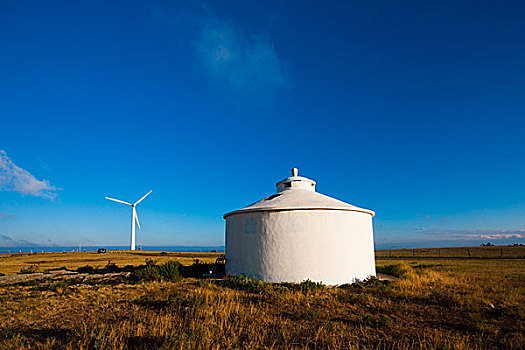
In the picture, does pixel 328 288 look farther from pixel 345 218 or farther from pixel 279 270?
pixel 345 218

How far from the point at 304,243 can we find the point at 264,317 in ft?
18.4

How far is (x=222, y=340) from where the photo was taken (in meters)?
6.61

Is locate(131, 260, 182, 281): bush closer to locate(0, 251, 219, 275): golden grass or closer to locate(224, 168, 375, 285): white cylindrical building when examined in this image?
locate(224, 168, 375, 285): white cylindrical building

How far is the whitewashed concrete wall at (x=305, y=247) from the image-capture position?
534 inches

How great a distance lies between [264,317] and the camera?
27.7ft

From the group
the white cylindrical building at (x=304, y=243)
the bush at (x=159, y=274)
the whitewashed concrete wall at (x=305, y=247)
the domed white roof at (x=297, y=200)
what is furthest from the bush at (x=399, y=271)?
the bush at (x=159, y=274)

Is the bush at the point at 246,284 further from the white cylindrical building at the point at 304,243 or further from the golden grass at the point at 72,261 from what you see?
the golden grass at the point at 72,261

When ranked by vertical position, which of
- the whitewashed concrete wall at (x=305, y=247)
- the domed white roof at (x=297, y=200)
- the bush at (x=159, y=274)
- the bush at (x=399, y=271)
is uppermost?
the domed white roof at (x=297, y=200)

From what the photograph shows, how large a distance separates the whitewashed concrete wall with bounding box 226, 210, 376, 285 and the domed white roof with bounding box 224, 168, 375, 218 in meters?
0.24

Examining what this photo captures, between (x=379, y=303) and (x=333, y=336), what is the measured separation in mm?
4096

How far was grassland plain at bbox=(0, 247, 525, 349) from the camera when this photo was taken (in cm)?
653

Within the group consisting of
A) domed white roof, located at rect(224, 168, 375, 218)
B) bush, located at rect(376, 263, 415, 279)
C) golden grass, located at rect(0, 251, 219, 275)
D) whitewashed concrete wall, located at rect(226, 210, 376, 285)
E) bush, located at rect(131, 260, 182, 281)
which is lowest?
golden grass, located at rect(0, 251, 219, 275)

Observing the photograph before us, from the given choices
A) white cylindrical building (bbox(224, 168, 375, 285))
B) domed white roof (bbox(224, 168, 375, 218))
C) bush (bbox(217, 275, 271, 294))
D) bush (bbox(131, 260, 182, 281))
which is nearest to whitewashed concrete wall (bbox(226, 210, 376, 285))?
white cylindrical building (bbox(224, 168, 375, 285))

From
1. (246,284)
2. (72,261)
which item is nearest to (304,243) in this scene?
(246,284)
